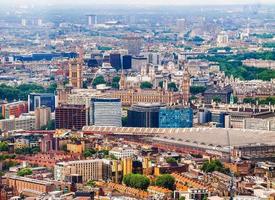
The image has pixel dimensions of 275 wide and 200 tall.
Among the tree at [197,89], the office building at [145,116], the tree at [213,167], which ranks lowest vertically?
the tree at [197,89]

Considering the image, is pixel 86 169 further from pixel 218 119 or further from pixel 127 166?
pixel 218 119

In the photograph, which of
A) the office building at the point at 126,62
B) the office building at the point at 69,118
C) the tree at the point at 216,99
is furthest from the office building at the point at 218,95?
the office building at the point at 126,62

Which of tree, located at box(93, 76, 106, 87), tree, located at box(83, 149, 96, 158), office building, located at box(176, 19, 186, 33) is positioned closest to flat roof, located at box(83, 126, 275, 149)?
tree, located at box(83, 149, 96, 158)

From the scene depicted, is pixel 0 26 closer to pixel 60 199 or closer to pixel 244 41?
pixel 244 41

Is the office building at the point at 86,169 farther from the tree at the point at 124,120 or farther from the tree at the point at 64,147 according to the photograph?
the tree at the point at 124,120

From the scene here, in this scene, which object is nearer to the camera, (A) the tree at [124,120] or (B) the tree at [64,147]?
(B) the tree at [64,147]

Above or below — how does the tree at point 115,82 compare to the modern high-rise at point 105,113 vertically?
below

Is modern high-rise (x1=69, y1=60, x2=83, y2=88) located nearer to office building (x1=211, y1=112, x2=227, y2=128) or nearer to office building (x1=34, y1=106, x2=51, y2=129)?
office building (x1=34, y1=106, x2=51, y2=129)

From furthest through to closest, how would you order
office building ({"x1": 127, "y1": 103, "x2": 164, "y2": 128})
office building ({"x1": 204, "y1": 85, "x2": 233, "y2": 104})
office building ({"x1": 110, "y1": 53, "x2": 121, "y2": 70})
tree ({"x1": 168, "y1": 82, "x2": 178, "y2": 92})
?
office building ({"x1": 110, "y1": 53, "x2": 121, "y2": 70})
tree ({"x1": 168, "y1": 82, "x2": 178, "y2": 92})
office building ({"x1": 204, "y1": 85, "x2": 233, "y2": 104})
office building ({"x1": 127, "y1": 103, "x2": 164, "y2": 128})
